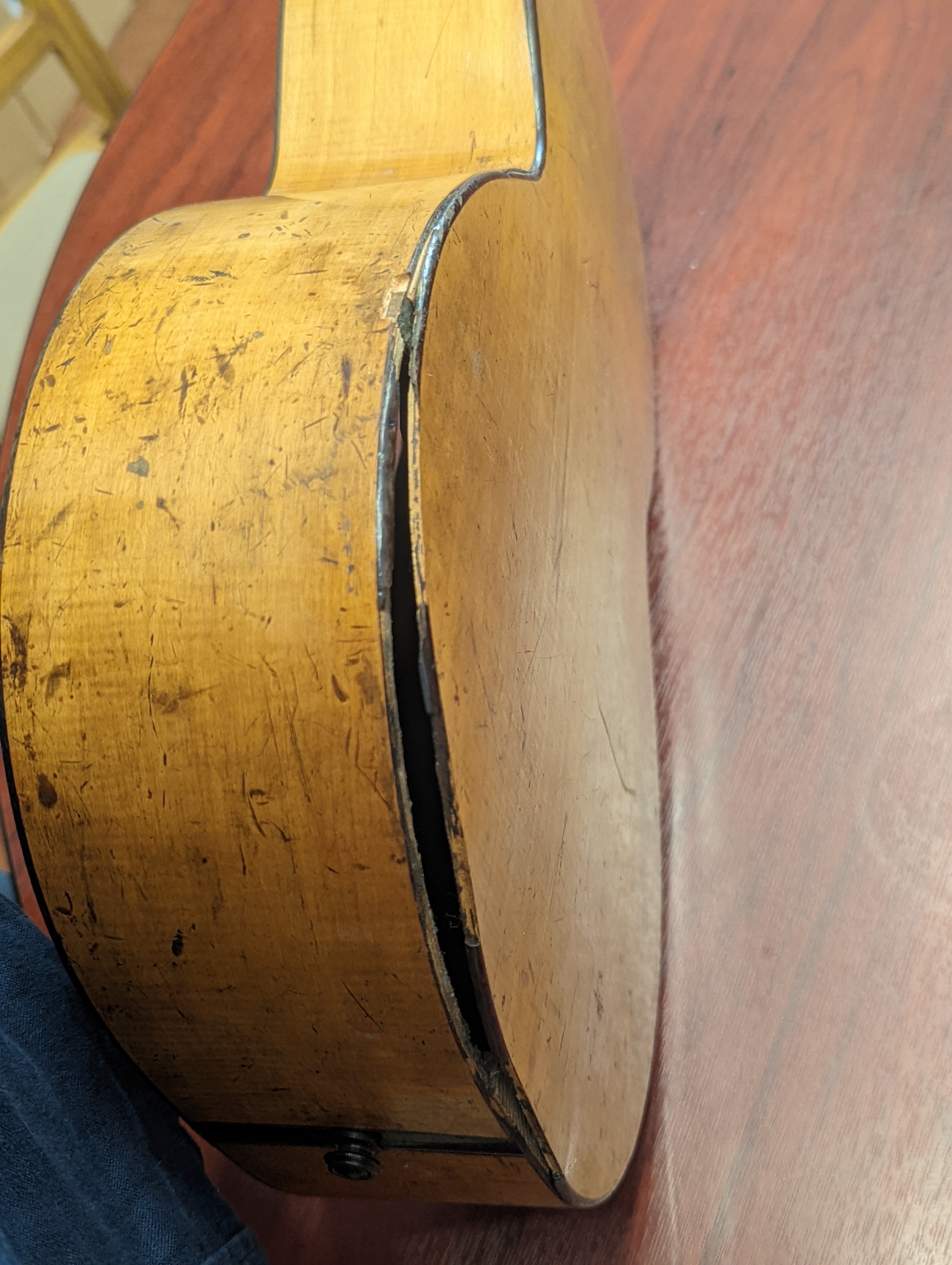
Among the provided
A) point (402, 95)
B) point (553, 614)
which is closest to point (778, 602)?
point (553, 614)

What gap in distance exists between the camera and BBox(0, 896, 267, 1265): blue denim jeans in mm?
447

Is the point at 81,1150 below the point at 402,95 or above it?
below

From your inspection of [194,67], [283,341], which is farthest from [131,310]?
[194,67]

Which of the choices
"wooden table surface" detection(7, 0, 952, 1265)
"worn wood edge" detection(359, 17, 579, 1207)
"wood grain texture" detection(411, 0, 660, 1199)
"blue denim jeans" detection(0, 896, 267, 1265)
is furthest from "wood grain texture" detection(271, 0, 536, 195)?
"blue denim jeans" detection(0, 896, 267, 1265)

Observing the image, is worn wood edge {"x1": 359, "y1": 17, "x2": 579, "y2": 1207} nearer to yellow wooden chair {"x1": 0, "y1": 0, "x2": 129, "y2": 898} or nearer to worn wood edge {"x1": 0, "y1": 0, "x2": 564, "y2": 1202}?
worn wood edge {"x1": 0, "y1": 0, "x2": 564, "y2": 1202}

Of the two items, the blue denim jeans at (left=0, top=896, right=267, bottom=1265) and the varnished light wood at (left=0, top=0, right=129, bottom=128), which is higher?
the varnished light wood at (left=0, top=0, right=129, bottom=128)

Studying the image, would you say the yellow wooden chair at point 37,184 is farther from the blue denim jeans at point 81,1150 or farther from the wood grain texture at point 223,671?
the blue denim jeans at point 81,1150

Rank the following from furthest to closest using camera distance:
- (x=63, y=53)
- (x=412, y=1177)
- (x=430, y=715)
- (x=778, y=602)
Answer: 1. (x=63, y=53)
2. (x=778, y=602)
3. (x=412, y=1177)
4. (x=430, y=715)

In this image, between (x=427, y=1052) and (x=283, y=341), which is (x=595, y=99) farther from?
(x=427, y=1052)

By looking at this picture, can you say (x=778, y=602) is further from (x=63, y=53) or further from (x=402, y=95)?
(x=63, y=53)

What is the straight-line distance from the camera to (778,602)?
96 centimetres

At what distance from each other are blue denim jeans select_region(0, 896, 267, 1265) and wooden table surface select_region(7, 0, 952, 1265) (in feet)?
0.95

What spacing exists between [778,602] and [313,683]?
604 mm

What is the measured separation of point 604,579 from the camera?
0.79 meters
